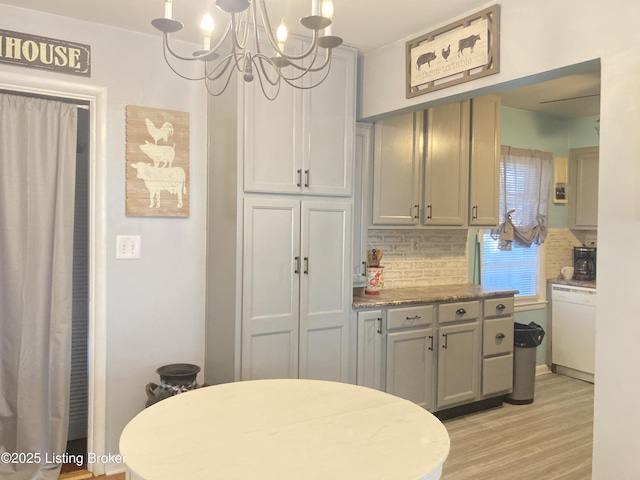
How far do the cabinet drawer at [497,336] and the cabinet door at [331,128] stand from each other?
1.66m

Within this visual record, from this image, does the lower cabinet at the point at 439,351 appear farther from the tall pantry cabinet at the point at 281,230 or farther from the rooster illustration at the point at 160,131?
the rooster illustration at the point at 160,131

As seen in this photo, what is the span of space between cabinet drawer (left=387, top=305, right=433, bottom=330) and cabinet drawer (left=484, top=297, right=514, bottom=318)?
22.9 inches

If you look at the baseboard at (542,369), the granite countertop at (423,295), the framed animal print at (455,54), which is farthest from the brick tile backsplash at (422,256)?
the framed animal print at (455,54)

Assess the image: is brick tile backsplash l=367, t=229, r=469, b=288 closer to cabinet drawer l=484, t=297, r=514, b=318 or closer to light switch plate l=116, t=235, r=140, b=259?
cabinet drawer l=484, t=297, r=514, b=318

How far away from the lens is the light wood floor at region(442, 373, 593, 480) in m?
3.01

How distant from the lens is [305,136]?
3025 millimetres

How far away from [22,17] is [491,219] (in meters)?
3.48

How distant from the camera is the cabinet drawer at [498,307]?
3.94 metres

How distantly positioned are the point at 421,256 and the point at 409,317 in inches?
36.0

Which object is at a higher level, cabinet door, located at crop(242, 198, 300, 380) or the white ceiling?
the white ceiling

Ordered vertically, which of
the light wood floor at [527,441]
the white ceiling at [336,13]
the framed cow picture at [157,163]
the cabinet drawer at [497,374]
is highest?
the white ceiling at [336,13]

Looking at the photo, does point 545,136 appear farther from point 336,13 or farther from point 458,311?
point 336,13

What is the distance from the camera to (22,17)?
103 inches

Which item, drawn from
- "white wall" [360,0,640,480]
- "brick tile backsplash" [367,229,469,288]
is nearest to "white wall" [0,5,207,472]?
"brick tile backsplash" [367,229,469,288]
